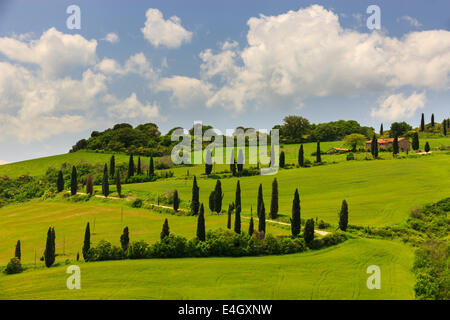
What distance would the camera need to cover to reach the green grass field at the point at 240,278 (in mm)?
39469

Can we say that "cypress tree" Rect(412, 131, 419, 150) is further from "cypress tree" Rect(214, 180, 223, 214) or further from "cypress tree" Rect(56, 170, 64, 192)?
"cypress tree" Rect(56, 170, 64, 192)

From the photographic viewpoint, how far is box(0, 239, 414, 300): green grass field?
3947 cm

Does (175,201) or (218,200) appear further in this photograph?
(175,201)

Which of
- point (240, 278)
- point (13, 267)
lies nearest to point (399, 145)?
point (240, 278)

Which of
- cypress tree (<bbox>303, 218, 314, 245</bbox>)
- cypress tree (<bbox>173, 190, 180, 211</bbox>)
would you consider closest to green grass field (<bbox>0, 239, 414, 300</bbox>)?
cypress tree (<bbox>303, 218, 314, 245</bbox>)

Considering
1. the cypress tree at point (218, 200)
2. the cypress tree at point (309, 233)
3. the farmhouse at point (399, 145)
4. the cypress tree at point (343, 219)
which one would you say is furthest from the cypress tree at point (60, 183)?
the farmhouse at point (399, 145)

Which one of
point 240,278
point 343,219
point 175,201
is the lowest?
point 240,278

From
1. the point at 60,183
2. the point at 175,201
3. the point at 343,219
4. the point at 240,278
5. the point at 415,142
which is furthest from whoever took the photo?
the point at 415,142
